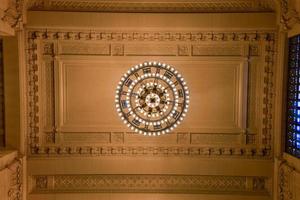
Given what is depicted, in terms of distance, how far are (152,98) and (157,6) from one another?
1897mm

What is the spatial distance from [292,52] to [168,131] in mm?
2862

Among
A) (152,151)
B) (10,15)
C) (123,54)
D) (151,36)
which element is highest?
(10,15)

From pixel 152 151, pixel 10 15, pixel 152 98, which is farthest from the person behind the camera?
pixel 152 151

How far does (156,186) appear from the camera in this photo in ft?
24.6

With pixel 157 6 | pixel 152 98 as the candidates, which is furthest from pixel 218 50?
pixel 152 98

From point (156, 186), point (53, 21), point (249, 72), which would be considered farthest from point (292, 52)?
point (53, 21)

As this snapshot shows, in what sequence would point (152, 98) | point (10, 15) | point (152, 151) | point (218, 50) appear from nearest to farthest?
point (10, 15) < point (152, 98) < point (218, 50) < point (152, 151)

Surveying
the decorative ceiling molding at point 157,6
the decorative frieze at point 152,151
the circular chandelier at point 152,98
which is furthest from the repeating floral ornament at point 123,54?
the circular chandelier at point 152,98

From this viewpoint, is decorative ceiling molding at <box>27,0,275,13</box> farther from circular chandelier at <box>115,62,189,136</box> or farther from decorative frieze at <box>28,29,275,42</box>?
circular chandelier at <box>115,62,189,136</box>

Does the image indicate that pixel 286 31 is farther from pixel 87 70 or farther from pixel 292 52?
pixel 87 70

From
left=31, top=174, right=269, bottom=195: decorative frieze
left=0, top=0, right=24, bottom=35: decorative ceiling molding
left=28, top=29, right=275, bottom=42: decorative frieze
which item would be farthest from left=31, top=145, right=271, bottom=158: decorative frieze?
left=0, top=0, right=24, bottom=35: decorative ceiling molding

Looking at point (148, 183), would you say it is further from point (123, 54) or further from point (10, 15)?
point (10, 15)

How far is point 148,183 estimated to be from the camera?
7508 millimetres

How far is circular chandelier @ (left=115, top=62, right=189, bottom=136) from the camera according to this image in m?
6.80
